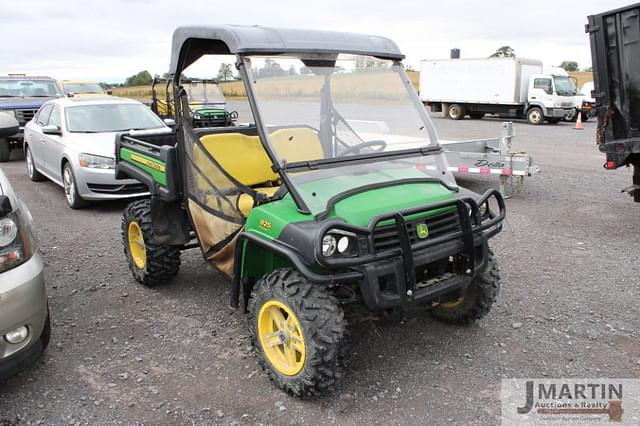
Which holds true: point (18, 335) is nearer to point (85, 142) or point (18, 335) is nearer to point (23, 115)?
point (85, 142)

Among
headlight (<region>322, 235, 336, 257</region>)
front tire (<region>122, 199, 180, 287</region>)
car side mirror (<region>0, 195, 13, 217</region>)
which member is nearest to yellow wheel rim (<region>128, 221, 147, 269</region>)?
front tire (<region>122, 199, 180, 287</region>)

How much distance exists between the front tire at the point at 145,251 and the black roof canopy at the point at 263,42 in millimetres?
1408

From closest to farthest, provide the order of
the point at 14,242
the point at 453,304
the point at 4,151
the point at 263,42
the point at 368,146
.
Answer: the point at 14,242, the point at 263,42, the point at 368,146, the point at 453,304, the point at 4,151

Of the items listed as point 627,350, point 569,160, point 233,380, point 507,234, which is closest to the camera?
point 233,380

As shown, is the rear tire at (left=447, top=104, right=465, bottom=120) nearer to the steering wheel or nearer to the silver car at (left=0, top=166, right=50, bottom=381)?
the steering wheel

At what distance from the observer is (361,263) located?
3.03 metres

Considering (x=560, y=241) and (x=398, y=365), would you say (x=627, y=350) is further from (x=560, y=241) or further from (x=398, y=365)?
(x=560, y=241)

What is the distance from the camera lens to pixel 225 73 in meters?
4.24

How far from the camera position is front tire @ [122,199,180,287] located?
4848 mm

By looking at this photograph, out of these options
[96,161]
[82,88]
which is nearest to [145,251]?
[96,161]

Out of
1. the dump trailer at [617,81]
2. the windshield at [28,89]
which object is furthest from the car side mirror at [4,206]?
the windshield at [28,89]

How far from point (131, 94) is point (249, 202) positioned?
117 ft

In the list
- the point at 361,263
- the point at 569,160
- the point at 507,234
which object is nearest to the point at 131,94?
the point at 569,160

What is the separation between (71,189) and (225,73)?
5.03 m
